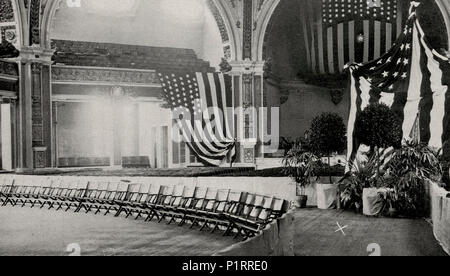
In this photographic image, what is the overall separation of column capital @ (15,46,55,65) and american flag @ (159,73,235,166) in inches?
145

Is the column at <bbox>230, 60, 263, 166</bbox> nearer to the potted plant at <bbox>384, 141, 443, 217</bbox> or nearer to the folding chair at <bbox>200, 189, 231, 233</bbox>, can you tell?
the potted plant at <bbox>384, 141, 443, 217</bbox>

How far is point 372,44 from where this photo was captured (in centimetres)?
1980

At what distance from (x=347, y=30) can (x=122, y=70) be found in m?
8.57

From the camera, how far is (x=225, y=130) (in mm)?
18922

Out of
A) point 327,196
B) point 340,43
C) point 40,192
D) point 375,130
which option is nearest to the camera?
point 375,130

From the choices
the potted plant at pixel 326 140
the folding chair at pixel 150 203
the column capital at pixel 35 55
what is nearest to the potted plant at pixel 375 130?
the potted plant at pixel 326 140

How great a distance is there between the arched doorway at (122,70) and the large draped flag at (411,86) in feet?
26.8

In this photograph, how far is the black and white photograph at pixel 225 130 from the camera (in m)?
8.09

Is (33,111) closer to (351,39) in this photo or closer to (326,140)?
(326,140)

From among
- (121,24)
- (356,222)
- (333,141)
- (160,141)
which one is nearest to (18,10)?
(121,24)

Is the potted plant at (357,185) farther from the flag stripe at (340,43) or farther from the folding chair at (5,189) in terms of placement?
the flag stripe at (340,43)

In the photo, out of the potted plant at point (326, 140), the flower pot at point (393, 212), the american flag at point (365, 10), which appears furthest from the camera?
the american flag at point (365, 10)

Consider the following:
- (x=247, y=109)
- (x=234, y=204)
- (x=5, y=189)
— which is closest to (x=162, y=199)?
(x=234, y=204)
